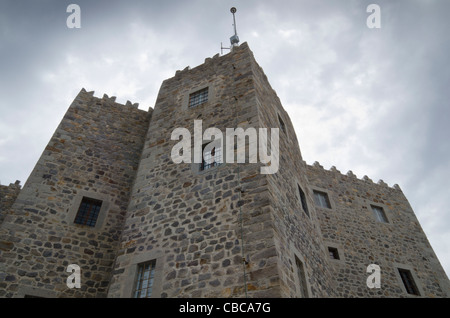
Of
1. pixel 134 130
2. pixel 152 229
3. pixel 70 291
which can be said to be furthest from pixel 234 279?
pixel 134 130

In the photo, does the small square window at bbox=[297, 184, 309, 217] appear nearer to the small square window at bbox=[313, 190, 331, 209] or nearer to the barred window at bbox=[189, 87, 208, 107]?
the barred window at bbox=[189, 87, 208, 107]

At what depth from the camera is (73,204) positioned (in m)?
10.4

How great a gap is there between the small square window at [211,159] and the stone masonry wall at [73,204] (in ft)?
11.7

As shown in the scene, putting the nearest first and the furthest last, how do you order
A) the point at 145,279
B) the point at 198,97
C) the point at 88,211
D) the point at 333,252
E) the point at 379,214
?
the point at 145,279 < the point at 88,211 < the point at 198,97 < the point at 333,252 < the point at 379,214

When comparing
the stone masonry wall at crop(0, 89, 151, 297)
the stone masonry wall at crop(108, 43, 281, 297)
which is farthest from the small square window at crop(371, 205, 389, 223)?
the stone masonry wall at crop(0, 89, 151, 297)

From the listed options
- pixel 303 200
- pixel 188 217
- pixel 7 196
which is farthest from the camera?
pixel 7 196

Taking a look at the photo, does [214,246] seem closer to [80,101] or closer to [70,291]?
[70,291]

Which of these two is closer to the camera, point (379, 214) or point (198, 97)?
point (198, 97)

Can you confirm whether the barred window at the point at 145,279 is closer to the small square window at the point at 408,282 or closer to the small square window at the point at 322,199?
the small square window at the point at 322,199

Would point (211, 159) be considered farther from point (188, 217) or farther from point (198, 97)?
point (198, 97)

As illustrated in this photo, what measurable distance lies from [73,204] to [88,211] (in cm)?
51

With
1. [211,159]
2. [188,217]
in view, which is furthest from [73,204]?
[211,159]
